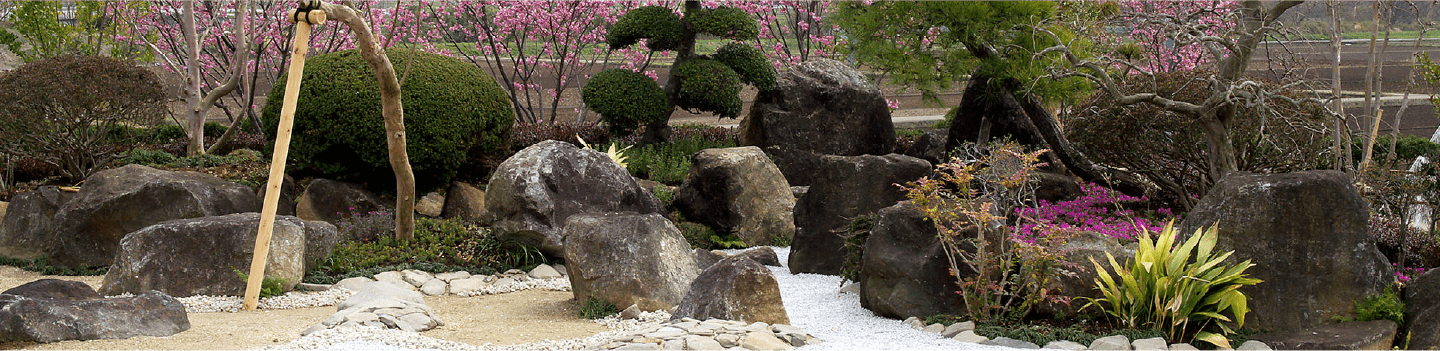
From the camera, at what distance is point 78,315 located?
495cm

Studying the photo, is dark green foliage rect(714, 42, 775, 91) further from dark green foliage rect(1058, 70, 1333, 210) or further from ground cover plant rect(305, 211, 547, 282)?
ground cover plant rect(305, 211, 547, 282)

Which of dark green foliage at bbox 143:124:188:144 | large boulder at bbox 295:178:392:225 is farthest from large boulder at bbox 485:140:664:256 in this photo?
dark green foliage at bbox 143:124:188:144

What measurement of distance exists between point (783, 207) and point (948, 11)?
2621 millimetres

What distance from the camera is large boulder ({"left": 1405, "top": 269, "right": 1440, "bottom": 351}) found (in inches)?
210

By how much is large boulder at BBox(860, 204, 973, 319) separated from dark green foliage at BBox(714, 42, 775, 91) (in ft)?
17.8

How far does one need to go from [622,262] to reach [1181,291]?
3307 mm

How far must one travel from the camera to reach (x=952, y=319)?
6.04 m

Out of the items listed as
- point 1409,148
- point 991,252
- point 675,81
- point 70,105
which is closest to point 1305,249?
point 991,252

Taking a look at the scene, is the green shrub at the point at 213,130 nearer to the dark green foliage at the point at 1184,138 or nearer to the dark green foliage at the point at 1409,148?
the dark green foliage at the point at 1184,138

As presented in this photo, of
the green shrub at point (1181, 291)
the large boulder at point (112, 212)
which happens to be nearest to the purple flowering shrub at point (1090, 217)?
the green shrub at point (1181, 291)

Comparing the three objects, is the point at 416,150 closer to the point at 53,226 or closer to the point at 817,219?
the point at 53,226

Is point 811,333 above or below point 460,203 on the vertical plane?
below

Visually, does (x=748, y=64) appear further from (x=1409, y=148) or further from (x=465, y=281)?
(x=1409, y=148)

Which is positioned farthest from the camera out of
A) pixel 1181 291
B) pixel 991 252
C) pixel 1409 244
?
pixel 1409 244
